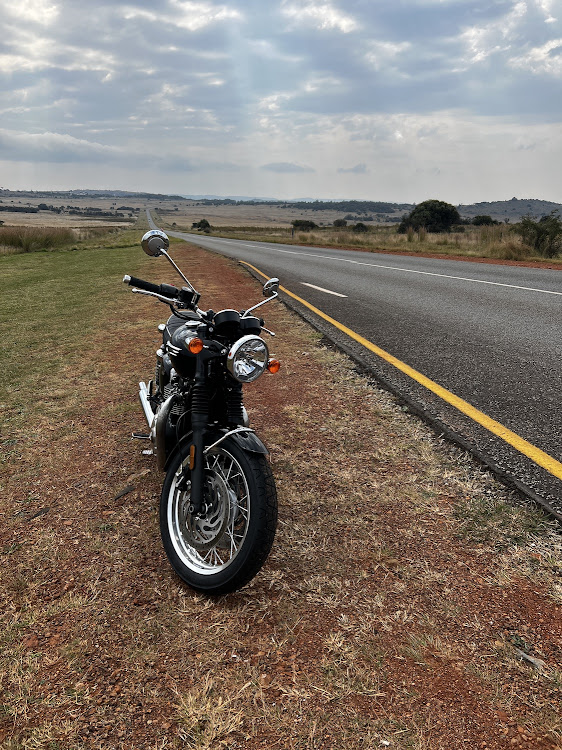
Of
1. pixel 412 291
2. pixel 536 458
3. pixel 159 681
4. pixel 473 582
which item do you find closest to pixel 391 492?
pixel 473 582

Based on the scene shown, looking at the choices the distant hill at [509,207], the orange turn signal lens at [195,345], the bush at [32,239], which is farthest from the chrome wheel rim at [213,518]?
the distant hill at [509,207]

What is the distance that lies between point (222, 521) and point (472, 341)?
4524mm

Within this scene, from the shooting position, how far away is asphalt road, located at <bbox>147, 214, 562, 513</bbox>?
3.48m

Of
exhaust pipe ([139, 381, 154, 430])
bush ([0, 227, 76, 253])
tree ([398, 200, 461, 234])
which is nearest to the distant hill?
tree ([398, 200, 461, 234])

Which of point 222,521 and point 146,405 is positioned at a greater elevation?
point 146,405

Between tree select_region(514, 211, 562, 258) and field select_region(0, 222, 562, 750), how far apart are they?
1656 centimetres

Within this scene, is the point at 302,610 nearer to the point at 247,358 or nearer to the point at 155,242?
the point at 247,358

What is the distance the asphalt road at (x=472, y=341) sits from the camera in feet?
11.4

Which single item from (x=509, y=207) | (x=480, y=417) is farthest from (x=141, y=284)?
(x=509, y=207)

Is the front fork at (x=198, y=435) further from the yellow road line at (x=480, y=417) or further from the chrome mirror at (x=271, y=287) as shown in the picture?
the yellow road line at (x=480, y=417)

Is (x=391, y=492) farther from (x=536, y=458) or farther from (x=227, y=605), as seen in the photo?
(x=227, y=605)

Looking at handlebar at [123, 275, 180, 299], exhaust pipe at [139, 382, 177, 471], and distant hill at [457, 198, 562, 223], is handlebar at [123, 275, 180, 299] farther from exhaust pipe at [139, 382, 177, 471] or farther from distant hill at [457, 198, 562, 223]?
distant hill at [457, 198, 562, 223]

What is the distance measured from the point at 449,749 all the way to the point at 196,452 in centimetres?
146

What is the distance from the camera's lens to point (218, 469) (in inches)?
94.7
